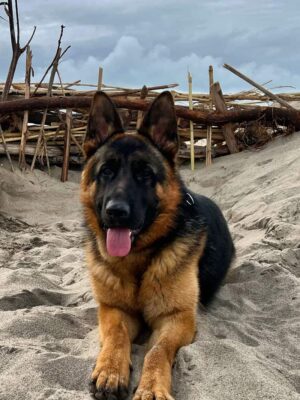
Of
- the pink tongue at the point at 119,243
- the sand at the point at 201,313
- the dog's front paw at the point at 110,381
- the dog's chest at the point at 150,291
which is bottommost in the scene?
the sand at the point at 201,313

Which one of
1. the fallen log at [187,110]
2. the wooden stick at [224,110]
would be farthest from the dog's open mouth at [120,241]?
the wooden stick at [224,110]

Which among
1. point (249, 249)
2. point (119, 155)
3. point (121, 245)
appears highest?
point (119, 155)

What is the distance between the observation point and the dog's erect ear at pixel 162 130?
171 inches

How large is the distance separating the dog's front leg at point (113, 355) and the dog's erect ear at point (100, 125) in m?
1.39

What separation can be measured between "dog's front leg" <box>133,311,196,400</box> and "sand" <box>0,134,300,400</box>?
94mm

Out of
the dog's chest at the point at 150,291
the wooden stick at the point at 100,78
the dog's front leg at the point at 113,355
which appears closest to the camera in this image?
the dog's front leg at the point at 113,355

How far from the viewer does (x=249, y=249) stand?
633 centimetres

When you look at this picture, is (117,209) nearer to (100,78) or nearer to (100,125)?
(100,125)

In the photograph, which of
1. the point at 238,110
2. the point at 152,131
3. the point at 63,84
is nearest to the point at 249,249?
the point at 152,131

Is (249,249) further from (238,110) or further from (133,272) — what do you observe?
(238,110)

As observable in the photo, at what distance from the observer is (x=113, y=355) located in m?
3.28

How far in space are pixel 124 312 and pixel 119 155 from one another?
1226mm

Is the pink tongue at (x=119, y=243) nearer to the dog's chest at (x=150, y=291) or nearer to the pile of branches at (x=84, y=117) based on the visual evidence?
the dog's chest at (x=150, y=291)

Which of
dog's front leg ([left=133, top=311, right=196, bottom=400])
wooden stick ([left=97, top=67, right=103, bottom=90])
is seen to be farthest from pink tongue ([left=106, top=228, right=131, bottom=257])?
wooden stick ([left=97, top=67, right=103, bottom=90])
